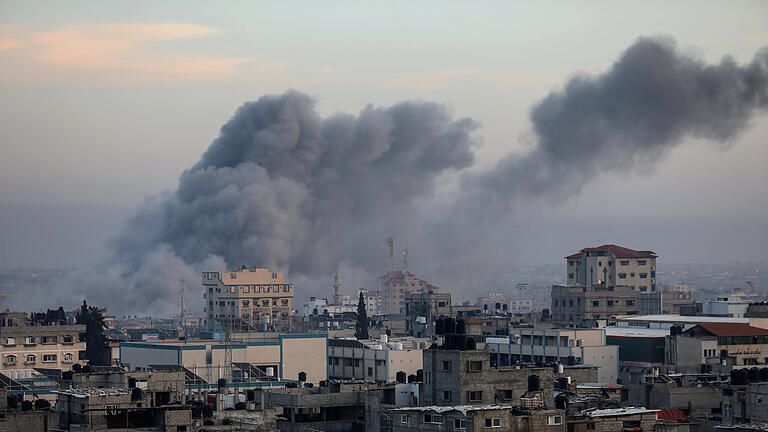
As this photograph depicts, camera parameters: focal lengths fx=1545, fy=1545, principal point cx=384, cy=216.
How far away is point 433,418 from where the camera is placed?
41.6 meters

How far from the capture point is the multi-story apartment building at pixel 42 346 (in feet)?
289

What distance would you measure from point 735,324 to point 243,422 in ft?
164

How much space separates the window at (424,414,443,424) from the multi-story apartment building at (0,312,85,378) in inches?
1972

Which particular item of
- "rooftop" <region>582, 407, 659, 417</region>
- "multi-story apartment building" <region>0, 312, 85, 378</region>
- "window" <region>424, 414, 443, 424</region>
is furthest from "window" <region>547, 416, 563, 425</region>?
"multi-story apartment building" <region>0, 312, 85, 378</region>

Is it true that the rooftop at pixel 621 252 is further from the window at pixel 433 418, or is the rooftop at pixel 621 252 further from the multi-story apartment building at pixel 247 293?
the window at pixel 433 418

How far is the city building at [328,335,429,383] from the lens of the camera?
80.2 meters

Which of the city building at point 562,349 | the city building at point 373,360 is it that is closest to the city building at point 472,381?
the city building at point 373,360

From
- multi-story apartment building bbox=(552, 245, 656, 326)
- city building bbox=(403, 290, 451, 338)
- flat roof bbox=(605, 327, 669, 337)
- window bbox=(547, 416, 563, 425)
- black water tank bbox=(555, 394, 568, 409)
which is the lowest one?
window bbox=(547, 416, 563, 425)

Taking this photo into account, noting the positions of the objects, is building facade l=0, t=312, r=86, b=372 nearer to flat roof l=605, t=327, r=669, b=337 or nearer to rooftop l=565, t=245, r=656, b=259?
flat roof l=605, t=327, r=669, b=337

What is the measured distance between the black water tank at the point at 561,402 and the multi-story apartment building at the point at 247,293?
4133 inches

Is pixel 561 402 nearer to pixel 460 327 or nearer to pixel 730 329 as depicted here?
pixel 460 327

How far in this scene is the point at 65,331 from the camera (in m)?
90.6

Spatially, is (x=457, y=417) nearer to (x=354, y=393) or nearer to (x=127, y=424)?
(x=127, y=424)

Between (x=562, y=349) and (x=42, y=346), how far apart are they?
30.1 m
